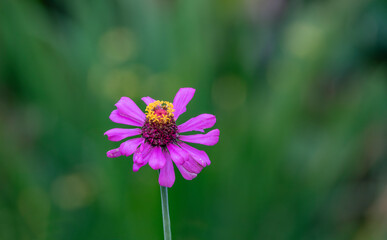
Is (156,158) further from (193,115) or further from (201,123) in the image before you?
(193,115)

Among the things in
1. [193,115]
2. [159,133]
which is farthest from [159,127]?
[193,115]

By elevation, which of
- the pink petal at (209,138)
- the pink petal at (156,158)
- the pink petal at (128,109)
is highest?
the pink petal at (128,109)

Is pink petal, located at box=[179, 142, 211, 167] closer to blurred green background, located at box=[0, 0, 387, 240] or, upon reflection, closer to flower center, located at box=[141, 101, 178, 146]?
flower center, located at box=[141, 101, 178, 146]

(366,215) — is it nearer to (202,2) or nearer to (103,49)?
(202,2)

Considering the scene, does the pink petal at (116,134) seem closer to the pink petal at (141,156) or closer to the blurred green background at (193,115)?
the pink petal at (141,156)

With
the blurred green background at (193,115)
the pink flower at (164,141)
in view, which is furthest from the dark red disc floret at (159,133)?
the blurred green background at (193,115)

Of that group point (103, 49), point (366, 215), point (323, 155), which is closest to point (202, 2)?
point (103, 49)

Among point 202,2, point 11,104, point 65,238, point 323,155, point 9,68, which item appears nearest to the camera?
point 65,238

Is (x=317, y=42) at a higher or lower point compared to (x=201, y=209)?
higher

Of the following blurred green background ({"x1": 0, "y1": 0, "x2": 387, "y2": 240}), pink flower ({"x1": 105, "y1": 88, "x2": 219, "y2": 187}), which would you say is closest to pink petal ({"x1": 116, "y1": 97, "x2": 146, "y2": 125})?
pink flower ({"x1": 105, "y1": 88, "x2": 219, "y2": 187})
